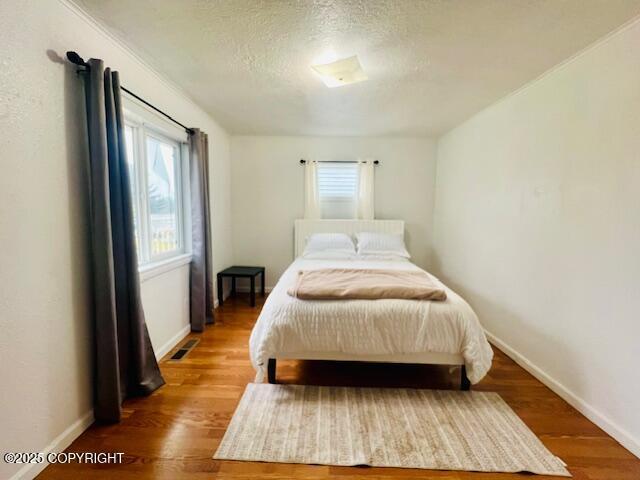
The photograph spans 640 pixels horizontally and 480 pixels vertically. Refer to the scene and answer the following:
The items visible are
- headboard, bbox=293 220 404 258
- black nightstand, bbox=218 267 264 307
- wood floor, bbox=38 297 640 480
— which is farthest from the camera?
headboard, bbox=293 220 404 258

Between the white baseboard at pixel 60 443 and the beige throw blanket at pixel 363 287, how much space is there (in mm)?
1294

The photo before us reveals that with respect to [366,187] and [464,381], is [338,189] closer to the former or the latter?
[366,187]

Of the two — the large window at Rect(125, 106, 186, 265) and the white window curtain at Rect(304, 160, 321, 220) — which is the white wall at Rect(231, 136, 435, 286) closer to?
the white window curtain at Rect(304, 160, 321, 220)

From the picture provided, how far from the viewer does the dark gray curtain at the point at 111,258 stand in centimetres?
150

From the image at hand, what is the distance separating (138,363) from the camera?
5.92 feet

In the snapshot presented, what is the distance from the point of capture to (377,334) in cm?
187

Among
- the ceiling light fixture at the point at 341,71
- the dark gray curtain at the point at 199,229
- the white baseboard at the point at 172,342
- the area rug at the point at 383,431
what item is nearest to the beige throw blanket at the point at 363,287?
the area rug at the point at 383,431

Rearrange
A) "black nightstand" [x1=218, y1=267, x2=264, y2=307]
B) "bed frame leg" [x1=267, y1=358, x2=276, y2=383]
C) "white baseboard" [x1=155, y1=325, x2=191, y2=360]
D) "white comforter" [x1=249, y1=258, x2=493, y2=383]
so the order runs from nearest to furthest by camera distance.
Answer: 1. "white comforter" [x1=249, y1=258, x2=493, y2=383]
2. "bed frame leg" [x1=267, y1=358, x2=276, y2=383]
3. "white baseboard" [x1=155, y1=325, x2=191, y2=360]
4. "black nightstand" [x1=218, y1=267, x2=264, y2=307]

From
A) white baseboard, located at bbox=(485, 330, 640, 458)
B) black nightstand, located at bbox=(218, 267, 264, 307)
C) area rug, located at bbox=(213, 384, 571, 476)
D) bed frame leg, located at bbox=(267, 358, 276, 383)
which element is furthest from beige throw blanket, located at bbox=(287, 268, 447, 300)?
black nightstand, located at bbox=(218, 267, 264, 307)

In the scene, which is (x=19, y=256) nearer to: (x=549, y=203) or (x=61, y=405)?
(x=61, y=405)

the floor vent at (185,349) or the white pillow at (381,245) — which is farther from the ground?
the white pillow at (381,245)

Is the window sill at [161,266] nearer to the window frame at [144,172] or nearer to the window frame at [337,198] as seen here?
the window frame at [144,172]

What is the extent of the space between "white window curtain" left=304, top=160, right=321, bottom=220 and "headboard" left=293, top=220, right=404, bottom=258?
117 millimetres

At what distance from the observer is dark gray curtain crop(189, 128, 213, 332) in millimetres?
2701
